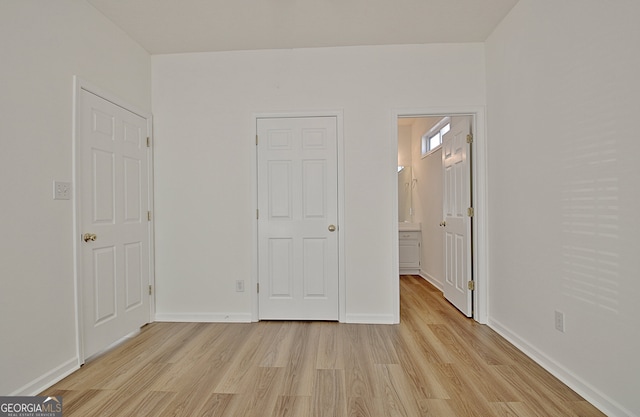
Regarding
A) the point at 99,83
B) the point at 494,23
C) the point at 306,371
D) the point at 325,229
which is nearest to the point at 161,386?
the point at 306,371

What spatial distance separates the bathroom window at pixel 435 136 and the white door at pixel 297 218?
1865 mm

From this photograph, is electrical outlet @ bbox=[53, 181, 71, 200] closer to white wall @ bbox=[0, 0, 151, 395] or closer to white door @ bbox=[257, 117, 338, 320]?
white wall @ bbox=[0, 0, 151, 395]

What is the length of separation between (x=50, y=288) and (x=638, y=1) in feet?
12.1

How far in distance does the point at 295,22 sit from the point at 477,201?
2.38 meters

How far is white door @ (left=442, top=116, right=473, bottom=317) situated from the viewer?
3.19 m

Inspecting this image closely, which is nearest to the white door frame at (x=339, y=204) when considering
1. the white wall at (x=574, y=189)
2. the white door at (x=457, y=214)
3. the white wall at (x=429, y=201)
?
the white door at (x=457, y=214)

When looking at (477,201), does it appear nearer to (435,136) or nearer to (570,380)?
(570,380)

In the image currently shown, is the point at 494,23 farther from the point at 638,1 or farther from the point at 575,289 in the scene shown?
the point at 575,289

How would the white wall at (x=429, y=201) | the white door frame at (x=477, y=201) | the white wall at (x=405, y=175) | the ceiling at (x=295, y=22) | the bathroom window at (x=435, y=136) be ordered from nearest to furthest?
the ceiling at (x=295, y=22) → the white door frame at (x=477, y=201) → the bathroom window at (x=435, y=136) → the white wall at (x=429, y=201) → the white wall at (x=405, y=175)

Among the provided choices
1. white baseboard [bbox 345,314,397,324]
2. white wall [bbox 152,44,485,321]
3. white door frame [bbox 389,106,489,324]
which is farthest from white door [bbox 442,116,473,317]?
white baseboard [bbox 345,314,397,324]

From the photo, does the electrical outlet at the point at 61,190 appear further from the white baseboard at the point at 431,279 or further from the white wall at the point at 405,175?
the white wall at the point at 405,175

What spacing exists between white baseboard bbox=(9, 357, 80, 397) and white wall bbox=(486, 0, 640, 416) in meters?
3.31

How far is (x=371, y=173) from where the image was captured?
124 inches

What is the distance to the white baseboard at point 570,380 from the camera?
1.66 m
